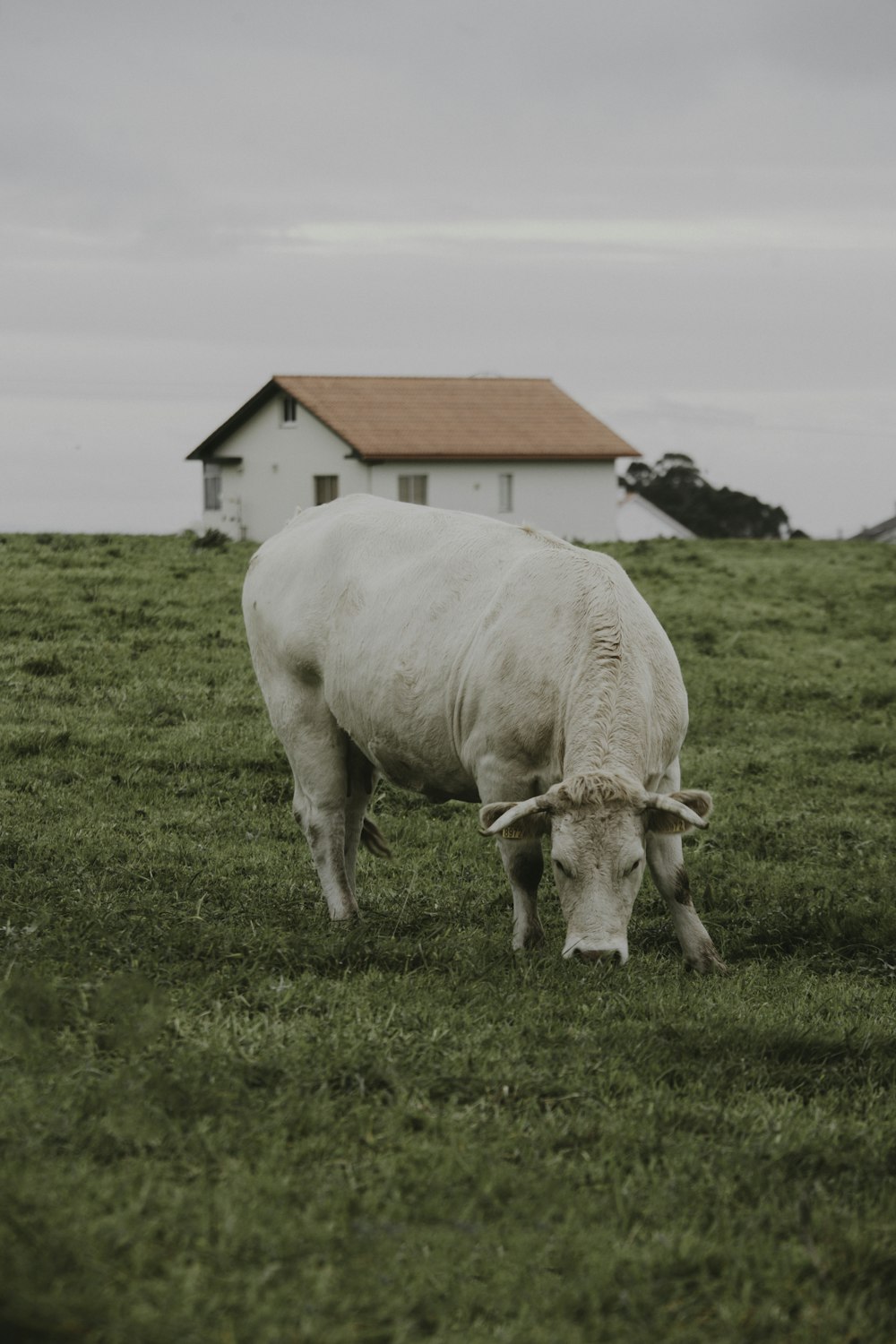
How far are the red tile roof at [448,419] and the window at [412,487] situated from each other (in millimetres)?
991

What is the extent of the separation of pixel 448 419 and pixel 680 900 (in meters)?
44.1

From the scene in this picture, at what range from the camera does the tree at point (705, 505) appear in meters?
72.2

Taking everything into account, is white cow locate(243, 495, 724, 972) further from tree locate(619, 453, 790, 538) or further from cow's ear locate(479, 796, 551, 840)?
tree locate(619, 453, 790, 538)

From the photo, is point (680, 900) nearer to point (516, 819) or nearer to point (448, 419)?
point (516, 819)

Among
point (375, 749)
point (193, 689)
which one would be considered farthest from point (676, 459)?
point (375, 749)

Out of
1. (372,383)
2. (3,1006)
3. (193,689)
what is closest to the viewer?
(3,1006)

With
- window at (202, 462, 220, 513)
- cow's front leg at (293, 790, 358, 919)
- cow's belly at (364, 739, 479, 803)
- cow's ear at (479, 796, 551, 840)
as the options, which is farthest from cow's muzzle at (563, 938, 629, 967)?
window at (202, 462, 220, 513)

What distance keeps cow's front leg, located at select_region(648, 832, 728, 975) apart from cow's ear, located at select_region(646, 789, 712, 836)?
0.27 meters

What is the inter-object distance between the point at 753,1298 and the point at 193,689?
10.1m

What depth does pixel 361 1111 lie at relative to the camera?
14.1 ft

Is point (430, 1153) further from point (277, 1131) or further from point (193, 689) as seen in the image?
point (193, 689)

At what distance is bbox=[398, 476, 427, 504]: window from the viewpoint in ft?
158

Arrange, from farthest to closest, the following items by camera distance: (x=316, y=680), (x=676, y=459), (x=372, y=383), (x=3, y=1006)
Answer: (x=676, y=459) → (x=372, y=383) → (x=316, y=680) → (x=3, y=1006)

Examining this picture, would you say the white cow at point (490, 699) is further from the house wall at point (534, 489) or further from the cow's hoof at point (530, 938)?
the house wall at point (534, 489)
